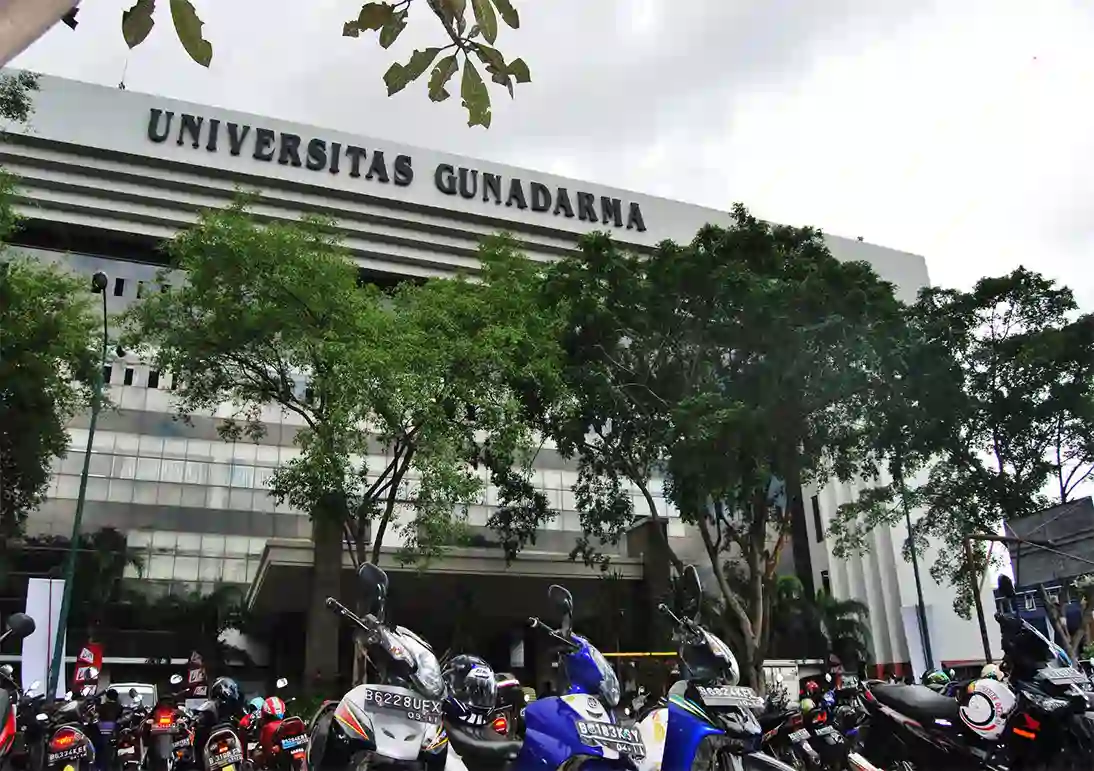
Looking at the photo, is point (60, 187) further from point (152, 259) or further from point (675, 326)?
point (675, 326)

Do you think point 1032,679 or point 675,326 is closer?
point 1032,679

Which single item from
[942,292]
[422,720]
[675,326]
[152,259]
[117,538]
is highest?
[152,259]

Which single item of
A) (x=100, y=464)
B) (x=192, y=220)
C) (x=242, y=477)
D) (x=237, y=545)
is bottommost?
(x=237, y=545)

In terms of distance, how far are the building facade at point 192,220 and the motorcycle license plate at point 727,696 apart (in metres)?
18.0

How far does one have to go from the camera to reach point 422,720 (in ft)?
17.2

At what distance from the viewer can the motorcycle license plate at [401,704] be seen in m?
5.15

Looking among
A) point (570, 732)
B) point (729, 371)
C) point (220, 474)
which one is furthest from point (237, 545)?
point (570, 732)

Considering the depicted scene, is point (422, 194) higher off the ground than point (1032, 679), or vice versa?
point (422, 194)

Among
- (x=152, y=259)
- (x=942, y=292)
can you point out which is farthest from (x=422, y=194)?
(x=942, y=292)

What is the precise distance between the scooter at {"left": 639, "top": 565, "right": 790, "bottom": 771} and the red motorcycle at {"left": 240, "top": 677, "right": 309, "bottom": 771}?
186 inches

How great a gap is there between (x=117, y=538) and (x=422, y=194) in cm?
1456

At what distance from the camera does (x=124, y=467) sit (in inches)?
1024

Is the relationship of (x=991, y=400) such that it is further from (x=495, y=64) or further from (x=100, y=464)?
(x=100, y=464)

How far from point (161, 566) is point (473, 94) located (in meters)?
26.0
